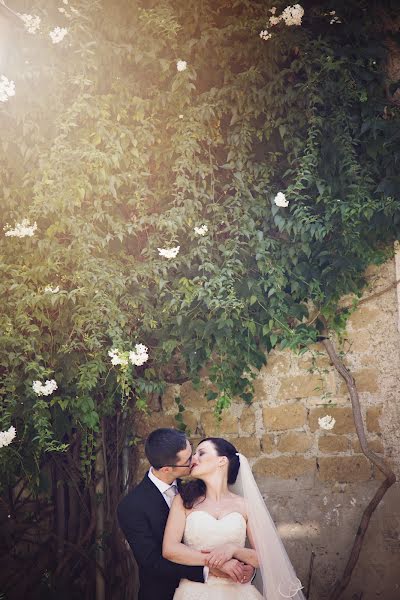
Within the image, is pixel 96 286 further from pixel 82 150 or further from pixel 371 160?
pixel 371 160

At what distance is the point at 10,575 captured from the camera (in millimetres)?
4668

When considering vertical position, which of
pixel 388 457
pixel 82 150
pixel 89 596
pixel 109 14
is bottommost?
pixel 89 596

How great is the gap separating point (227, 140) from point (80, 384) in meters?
2.08

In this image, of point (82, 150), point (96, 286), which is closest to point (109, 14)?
point (82, 150)

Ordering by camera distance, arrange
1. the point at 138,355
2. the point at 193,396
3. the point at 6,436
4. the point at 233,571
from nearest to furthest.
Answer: the point at 233,571
the point at 6,436
the point at 138,355
the point at 193,396

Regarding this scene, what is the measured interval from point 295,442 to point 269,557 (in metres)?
1.19

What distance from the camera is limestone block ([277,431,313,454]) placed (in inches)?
177

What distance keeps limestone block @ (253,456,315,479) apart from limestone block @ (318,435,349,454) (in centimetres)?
13

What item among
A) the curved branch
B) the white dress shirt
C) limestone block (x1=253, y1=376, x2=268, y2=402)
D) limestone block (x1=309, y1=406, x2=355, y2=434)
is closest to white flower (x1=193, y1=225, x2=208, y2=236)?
limestone block (x1=253, y1=376, x2=268, y2=402)

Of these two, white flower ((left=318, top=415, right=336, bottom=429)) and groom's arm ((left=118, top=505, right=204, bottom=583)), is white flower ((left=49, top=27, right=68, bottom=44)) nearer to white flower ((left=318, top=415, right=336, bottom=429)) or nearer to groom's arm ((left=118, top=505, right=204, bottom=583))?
groom's arm ((left=118, top=505, right=204, bottom=583))

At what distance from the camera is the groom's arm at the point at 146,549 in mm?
3344

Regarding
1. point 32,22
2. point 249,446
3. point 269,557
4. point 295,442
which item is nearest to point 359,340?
point 295,442

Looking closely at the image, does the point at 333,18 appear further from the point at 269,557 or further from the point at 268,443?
the point at 269,557

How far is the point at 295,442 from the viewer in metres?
4.52
